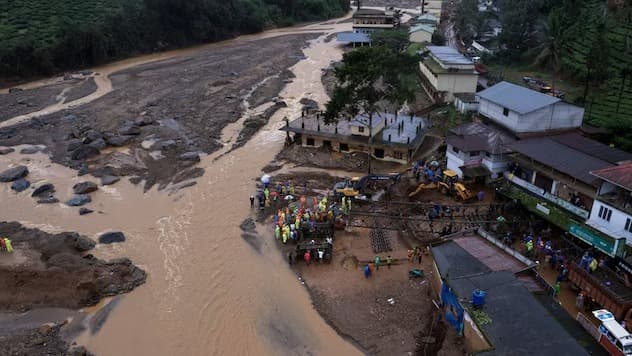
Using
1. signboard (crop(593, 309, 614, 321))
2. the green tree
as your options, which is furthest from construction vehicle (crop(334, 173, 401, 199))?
signboard (crop(593, 309, 614, 321))

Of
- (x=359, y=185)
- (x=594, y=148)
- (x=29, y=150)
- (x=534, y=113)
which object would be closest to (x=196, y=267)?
(x=359, y=185)

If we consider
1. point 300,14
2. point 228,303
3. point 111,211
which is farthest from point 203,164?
point 300,14

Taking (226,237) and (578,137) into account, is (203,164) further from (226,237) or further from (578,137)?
(578,137)

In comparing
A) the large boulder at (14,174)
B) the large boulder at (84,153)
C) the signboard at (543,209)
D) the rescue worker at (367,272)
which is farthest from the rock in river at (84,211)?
the signboard at (543,209)

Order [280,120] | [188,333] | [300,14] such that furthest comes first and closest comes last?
[300,14]
[280,120]
[188,333]

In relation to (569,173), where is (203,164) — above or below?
below

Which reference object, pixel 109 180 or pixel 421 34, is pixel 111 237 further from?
pixel 421 34

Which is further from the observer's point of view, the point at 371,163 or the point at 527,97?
the point at 371,163

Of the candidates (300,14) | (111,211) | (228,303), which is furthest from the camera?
(300,14)
